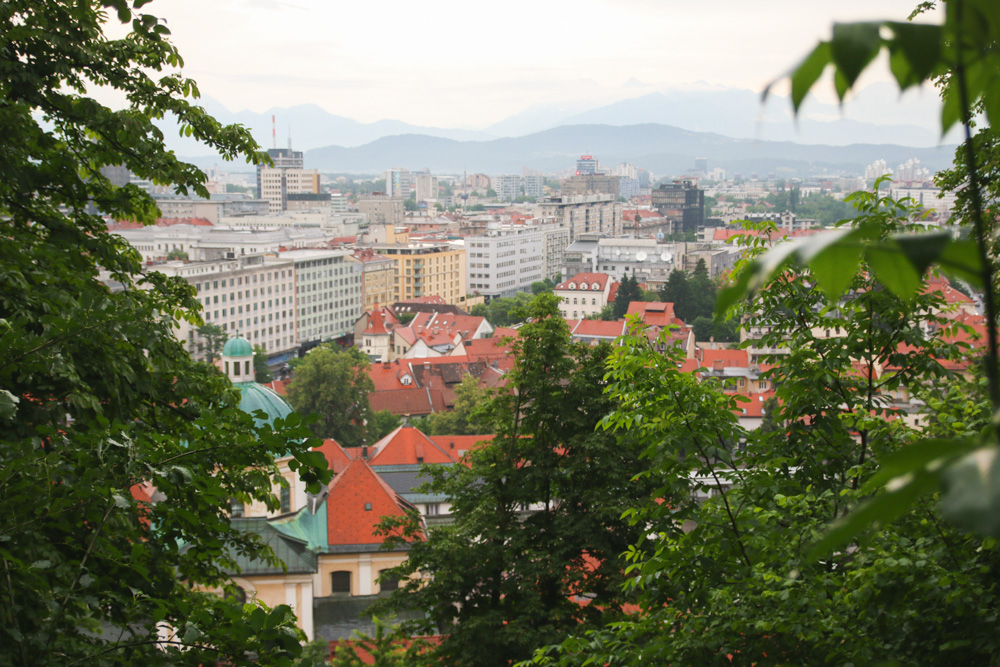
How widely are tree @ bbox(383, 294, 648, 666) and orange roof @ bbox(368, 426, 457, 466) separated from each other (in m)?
23.4

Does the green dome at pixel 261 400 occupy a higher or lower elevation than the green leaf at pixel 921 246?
lower

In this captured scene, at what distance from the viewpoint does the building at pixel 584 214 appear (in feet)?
463

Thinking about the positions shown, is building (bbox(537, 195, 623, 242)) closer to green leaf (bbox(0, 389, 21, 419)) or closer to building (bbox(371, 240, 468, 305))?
building (bbox(371, 240, 468, 305))

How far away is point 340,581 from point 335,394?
20.6m

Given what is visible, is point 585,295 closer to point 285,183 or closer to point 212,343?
point 212,343

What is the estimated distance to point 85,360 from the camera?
5613 mm

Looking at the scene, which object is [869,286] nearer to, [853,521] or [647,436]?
[647,436]

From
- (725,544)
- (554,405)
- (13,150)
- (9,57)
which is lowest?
Result: (554,405)

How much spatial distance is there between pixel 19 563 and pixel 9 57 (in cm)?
449

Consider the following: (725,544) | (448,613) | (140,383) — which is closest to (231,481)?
(140,383)

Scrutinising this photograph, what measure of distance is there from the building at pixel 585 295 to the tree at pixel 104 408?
72.3m

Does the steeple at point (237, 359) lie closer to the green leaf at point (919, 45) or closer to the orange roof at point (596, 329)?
the green leaf at point (919, 45)

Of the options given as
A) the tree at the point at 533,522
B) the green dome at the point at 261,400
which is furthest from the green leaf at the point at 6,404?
the green dome at the point at 261,400

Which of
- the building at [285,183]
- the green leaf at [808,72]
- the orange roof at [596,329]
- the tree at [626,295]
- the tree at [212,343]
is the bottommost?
the tree at [212,343]
